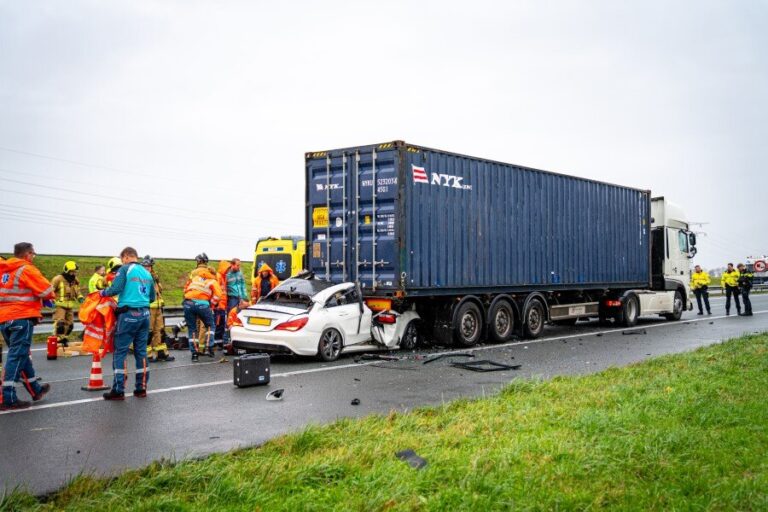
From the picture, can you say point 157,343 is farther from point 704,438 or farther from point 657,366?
point 704,438

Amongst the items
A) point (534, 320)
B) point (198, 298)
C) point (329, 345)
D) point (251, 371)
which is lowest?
point (251, 371)

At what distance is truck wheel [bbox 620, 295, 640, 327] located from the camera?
786 inches

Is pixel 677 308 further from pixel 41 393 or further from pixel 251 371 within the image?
pixel 41 393

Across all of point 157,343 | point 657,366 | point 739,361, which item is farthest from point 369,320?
point 739,361

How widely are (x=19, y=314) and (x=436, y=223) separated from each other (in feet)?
25.9

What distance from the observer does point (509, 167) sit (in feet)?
52.1

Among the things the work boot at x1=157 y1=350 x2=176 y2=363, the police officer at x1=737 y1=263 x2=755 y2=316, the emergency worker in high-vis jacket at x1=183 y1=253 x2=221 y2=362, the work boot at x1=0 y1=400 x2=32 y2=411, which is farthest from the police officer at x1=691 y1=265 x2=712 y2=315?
the work boot at x1=0 y1=400 x2=32 y2=411

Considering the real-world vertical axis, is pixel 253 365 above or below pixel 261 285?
below

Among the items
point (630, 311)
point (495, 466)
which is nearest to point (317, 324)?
point (495, 466)

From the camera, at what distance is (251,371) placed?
953 cm

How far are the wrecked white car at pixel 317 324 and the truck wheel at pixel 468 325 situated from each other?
3.84ft

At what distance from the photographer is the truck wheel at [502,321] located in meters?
15.2

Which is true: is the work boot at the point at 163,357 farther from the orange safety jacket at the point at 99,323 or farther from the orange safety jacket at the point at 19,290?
the orange safety jacket at the point at 19,290

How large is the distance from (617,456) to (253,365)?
5473 millimetres
